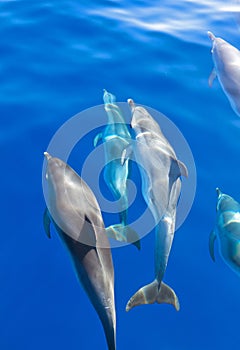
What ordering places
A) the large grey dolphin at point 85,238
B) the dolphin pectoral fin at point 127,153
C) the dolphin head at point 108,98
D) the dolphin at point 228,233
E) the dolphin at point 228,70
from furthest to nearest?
the dolphin head at point 108,98 < the dolphin at point 228,70 < the dolphin pectoral fin at point 127,153 < the dolphin at point 228,233 < the large grey dolphin at point 85,238

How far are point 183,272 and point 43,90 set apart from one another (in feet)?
15.9

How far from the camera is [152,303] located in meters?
5.08

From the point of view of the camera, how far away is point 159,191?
5414mm

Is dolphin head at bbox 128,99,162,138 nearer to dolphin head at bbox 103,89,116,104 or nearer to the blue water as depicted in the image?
dolphin head at bbox 103,89,116,104

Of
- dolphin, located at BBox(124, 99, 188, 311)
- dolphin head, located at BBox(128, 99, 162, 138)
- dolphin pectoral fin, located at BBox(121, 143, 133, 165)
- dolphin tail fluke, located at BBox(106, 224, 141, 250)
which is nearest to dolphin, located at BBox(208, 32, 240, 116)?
dolphin head, located at BBox(128, 99, 162, 138)

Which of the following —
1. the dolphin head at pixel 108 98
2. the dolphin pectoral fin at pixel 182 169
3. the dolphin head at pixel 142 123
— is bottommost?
the dolphin pectoral fin at pixel 182 169

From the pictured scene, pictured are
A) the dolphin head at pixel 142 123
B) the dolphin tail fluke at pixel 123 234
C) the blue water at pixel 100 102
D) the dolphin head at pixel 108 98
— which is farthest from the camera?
the dolphin head at pixel 108 98

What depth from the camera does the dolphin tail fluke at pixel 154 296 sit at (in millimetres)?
4953

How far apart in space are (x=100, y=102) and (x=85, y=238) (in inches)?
169

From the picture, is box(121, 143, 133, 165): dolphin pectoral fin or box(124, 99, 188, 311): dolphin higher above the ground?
box(121, 143, 133, 165): dolphin pectoral fin

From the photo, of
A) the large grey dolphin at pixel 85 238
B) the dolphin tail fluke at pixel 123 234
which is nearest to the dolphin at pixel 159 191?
the dolphin tail fluke at pixel 123 234

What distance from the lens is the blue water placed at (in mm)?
5094

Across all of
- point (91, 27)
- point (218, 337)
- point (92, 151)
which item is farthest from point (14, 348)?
point (91, 27)

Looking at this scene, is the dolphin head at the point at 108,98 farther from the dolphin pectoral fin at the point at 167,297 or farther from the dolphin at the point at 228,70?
the dolphin pectoral fin at the point at 167,297
